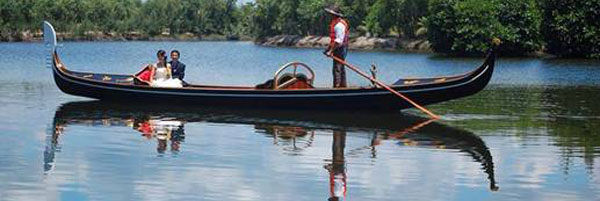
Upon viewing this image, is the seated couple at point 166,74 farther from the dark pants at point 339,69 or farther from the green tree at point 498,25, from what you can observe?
the green tree at point 498,25

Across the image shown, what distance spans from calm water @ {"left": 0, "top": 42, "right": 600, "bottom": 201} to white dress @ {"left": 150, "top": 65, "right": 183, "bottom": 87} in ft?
2.15

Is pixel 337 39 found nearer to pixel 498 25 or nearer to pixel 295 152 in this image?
pixel 295 152

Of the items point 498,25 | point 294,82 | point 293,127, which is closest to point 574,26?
point 498,25

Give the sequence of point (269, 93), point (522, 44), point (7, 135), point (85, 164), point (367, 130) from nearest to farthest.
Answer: point (85, 164) < point (7, 135) < point (367, 130) < point (269, 93) < point (522, 44)

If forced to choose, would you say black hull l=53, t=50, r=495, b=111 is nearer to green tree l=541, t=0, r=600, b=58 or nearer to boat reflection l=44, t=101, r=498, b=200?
boat reflection l=44, t=101, r=498, b=200

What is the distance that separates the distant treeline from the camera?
198ft

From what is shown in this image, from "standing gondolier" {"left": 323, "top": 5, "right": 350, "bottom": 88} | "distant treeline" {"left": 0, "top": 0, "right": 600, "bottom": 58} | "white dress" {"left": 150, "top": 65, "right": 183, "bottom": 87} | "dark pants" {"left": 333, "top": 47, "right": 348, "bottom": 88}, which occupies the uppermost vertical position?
"standing gondolier" {"left": 323, "top": 5, "right": 350, "bottom": 88}

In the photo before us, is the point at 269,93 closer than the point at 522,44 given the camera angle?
Yes

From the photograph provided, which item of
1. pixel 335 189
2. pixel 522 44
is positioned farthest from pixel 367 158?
pixel 522 44

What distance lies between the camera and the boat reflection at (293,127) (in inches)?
615

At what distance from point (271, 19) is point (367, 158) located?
11203cm

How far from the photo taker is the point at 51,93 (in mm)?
27516

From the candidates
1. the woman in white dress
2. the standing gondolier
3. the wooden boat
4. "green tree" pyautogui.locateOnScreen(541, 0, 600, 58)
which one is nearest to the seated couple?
the woman in white dress

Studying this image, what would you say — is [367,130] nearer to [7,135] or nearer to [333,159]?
[333,159]
